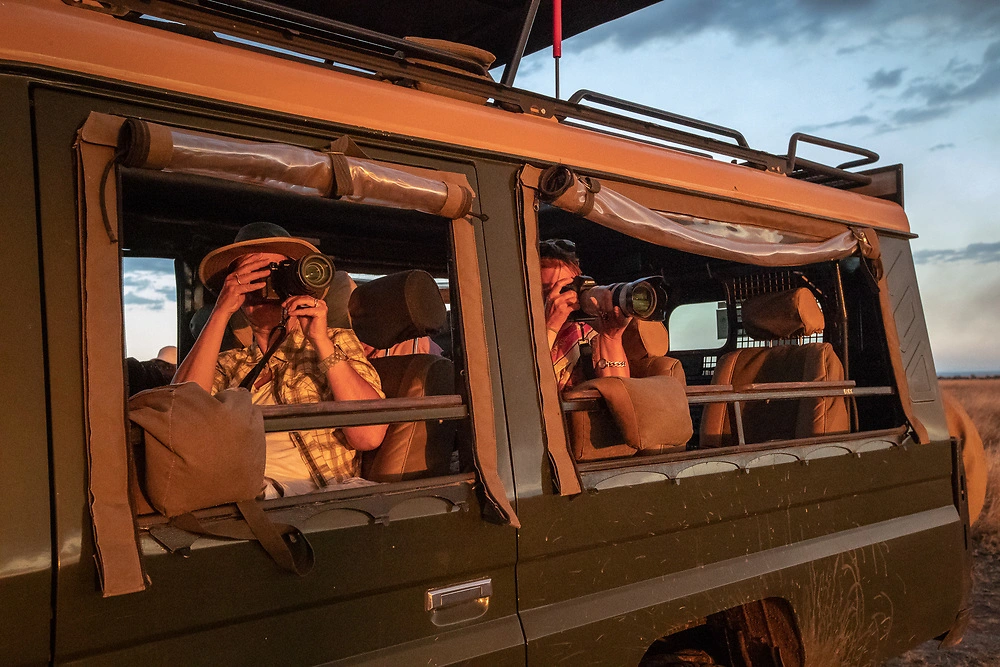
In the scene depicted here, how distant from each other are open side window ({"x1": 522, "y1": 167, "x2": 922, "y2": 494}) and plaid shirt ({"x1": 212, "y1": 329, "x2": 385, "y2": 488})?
0.67 m

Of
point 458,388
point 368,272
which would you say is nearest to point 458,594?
point 458,388

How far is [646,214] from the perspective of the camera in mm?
2650

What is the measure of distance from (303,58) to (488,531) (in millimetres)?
1237

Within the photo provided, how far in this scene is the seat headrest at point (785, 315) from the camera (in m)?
3.63

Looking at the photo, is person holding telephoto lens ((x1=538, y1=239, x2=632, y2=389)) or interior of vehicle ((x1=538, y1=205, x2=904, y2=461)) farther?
interior of vehicle ((x1=538, y1=205, x2=904, y2=461))

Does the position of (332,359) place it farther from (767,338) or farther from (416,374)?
(767,338)

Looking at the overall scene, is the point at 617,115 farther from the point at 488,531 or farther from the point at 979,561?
the point at 979,561

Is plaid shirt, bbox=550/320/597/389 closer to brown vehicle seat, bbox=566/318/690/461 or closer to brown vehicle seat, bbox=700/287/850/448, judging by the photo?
brown vehicle seat, bbox=566/318/690/461

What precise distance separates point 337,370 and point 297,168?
0.74 m

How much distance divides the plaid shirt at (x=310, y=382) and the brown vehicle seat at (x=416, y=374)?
0.27 ft

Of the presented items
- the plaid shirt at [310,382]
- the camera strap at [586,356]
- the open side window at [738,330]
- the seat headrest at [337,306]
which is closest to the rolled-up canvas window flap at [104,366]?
the plaid shirt at [310,382]

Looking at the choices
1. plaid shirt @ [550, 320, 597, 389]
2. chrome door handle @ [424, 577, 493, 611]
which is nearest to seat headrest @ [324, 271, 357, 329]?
plaid shirt @ [550, 320, 597, 389]

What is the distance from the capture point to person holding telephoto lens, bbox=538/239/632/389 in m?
2.90

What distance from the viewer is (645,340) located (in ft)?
11.1
